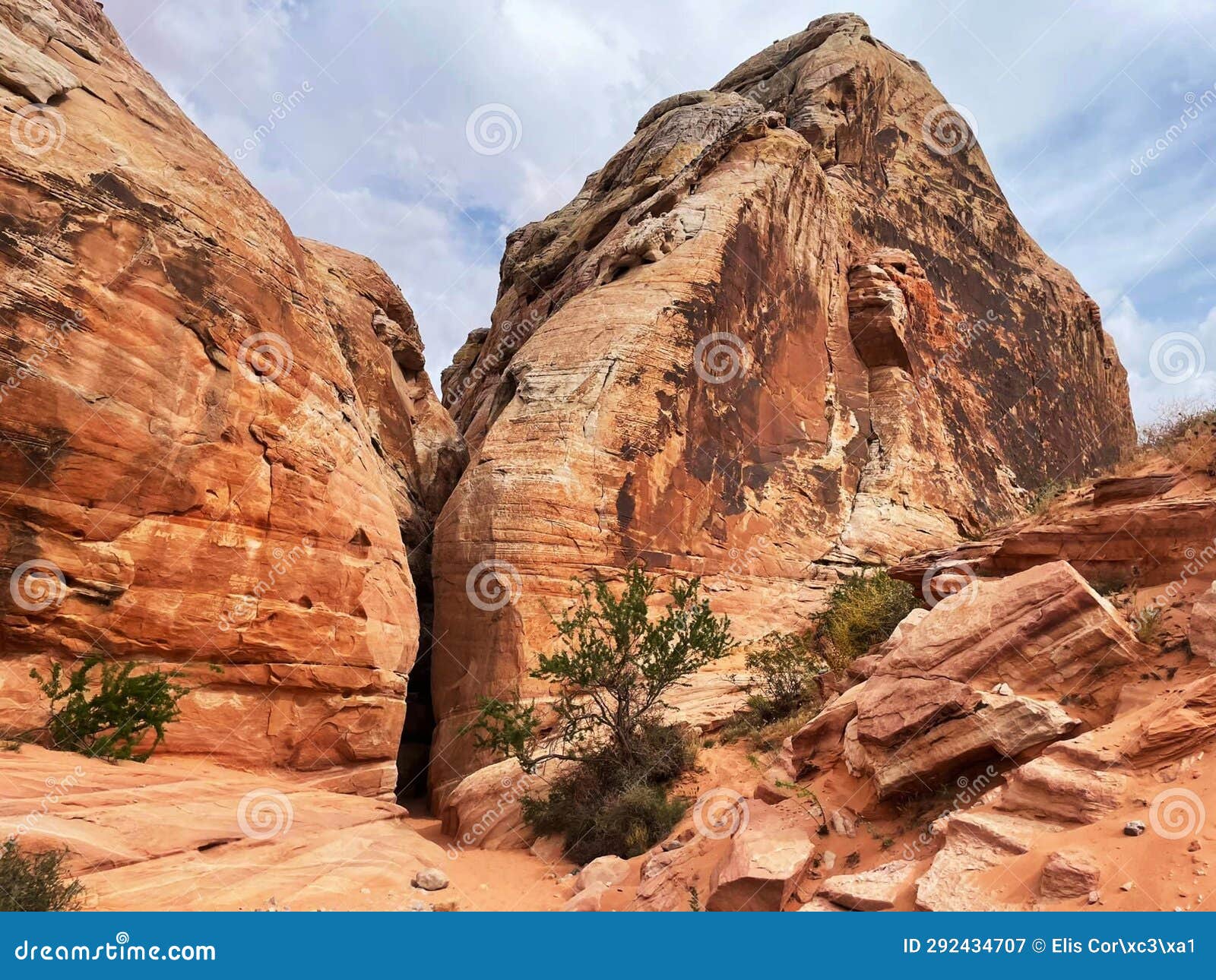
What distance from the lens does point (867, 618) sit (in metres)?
12.2

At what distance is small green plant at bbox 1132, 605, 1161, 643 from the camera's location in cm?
675

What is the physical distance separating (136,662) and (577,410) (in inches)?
342

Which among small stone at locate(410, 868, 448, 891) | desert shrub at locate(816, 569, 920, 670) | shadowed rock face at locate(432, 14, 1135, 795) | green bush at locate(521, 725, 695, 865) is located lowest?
small stone at locate(410, 868, 448, 891)

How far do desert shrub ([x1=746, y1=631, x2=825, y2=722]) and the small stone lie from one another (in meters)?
5.67

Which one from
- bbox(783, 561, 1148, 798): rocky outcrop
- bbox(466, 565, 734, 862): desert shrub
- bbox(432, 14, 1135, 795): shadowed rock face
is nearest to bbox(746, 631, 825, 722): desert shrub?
bbox(466, 565, 734, 862): desert shrub

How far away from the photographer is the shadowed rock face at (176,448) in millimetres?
8539

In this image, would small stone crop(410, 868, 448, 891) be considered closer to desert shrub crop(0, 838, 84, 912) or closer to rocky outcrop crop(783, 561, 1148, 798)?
desert shrub crop(0, 838, 84, 912)

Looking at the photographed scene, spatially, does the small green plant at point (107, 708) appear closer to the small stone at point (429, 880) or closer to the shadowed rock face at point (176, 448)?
the shadowed rock face at point (176, 448)

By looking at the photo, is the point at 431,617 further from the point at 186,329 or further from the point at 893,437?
the point at 893,437

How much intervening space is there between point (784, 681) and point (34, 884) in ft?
30.2

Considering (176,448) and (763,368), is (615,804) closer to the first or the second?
(176,448)

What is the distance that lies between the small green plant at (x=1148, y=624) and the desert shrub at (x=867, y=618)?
180 inches

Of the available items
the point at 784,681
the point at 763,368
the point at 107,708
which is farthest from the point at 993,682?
the point at 763,368

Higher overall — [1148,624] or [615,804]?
[1148,624]
